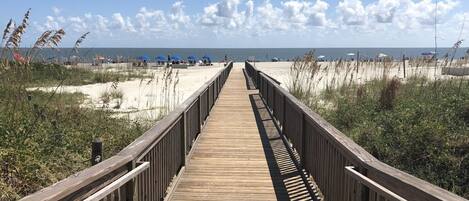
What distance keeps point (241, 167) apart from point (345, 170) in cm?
343

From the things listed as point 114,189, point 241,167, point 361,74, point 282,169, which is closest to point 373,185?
point 114,189

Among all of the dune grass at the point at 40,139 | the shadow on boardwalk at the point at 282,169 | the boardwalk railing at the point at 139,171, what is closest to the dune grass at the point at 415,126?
the shadow on boardwalk at the point at 282,169

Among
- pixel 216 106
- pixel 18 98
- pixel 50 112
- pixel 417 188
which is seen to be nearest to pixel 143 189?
pixel 417 188

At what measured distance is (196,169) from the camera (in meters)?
7.16

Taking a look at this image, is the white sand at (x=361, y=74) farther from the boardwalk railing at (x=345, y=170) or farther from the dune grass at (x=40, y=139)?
the boardwalk railing at (x=345, y=170)

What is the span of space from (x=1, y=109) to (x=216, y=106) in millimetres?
7992

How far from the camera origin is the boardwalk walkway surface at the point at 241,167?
5.95 m

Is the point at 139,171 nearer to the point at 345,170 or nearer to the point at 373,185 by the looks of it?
the point at 345,170

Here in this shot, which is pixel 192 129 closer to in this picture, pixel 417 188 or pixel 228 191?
pixel 228 191

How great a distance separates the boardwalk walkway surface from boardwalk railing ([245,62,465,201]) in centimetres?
36

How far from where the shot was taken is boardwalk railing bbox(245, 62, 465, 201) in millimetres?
2875

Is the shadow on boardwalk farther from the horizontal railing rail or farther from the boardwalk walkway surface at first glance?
the horizontal railing rail

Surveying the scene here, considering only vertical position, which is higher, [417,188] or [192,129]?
[417,188]

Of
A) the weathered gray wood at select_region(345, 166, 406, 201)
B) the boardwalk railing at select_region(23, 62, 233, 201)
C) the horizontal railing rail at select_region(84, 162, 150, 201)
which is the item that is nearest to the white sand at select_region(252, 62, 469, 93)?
the boardwalk railing at select_region(23, 62, 233, 201)
